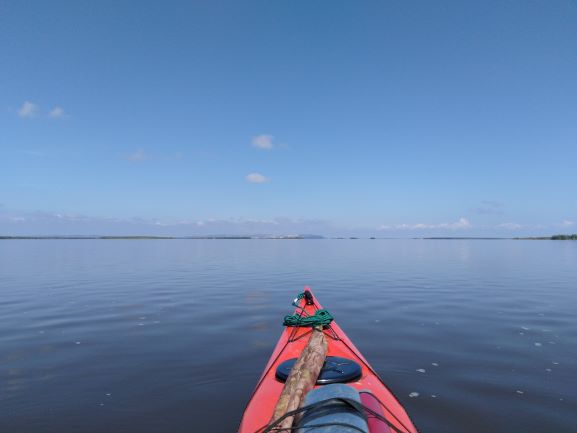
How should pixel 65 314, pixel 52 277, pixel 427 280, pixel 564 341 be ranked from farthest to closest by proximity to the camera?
pixel 52 277
pixel 427 280
pixel 65 314
pixel 564 341

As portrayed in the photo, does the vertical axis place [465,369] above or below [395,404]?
below

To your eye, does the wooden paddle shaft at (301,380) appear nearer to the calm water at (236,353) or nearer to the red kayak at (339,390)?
the red kayak at (339,390)

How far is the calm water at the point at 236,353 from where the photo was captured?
5.98 meters

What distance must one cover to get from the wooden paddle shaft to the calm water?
1.72 m

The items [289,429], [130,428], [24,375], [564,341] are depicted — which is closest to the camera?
[289,429]

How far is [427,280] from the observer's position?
21.2 metres

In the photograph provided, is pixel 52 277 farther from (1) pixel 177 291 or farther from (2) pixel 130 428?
(2) pixel 130 428

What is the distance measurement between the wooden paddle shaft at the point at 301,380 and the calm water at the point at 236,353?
1.72m

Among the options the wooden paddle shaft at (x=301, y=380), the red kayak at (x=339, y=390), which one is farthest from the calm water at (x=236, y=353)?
the wooden paddle shaft at (x=301, y=380)

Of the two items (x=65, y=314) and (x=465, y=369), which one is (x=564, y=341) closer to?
(x=465, y=369)

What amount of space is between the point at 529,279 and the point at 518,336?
14197 millimetres

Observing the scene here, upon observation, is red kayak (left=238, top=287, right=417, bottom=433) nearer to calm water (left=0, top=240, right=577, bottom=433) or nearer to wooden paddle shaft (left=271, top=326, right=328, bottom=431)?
wooden paddle shaft (left=271, top=326, right=328, bottom=431)

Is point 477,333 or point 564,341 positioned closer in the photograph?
point 564,341

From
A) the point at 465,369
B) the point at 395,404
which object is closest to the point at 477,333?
the point at 465,369
